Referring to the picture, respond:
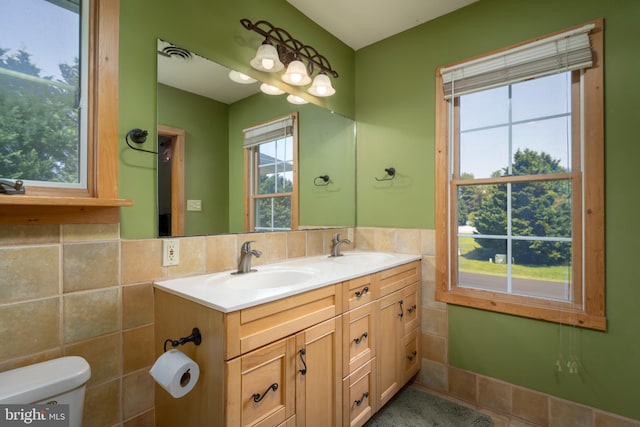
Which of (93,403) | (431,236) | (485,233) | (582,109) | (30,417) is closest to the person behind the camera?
(30,417)

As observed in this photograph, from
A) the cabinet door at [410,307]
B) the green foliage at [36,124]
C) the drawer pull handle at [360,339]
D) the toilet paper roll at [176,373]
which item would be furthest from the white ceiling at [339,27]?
the cabinet door at [410,307]

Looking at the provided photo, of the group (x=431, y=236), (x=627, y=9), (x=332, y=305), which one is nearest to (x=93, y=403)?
(x=332, y=305)

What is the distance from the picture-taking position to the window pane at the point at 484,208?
73.7 inches

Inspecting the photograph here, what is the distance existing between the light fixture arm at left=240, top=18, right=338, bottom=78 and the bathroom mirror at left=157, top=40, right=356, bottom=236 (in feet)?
0.85

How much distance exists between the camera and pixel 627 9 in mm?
1485

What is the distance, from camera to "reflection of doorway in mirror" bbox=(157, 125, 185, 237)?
1348 mm

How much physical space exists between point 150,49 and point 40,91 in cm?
45

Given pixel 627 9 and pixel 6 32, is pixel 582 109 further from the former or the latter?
pixel 6 32

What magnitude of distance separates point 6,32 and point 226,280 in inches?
46.7

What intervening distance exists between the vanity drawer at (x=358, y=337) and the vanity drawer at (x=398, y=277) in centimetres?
14

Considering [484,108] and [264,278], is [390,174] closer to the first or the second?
[484,108]

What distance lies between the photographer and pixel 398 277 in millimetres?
1839

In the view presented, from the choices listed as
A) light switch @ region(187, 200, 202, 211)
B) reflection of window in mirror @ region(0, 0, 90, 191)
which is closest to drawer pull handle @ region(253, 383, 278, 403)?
light switch @ region(187, 200, 202, 211)

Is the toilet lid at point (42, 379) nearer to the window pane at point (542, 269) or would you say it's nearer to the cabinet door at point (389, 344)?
the cabinet door at point (389, 344)
